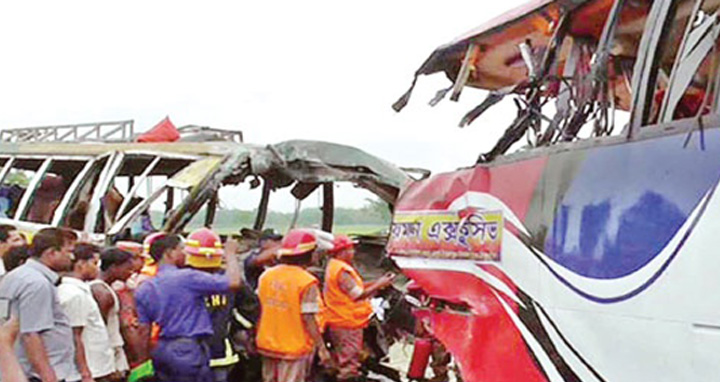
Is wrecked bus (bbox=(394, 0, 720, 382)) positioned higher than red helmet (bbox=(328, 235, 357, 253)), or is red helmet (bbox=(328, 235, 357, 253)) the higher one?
wrecked bus (bbox=(394, 0, 720, 382))

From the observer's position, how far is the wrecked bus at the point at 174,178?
879 cm

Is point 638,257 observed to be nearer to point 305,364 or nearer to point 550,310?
point 550,310

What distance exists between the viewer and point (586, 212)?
9.53ft

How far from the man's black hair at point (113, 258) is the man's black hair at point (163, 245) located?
177 mm

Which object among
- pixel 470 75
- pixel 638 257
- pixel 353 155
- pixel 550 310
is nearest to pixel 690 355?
pixel 638 257

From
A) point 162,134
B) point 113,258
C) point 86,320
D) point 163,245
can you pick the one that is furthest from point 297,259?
point 162,134

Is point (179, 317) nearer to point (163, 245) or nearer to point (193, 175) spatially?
point (163, 245)

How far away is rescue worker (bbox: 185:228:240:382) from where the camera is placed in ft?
19.0

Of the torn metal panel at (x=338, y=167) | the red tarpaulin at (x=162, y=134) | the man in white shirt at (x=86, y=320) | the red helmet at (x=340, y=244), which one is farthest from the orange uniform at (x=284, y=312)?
the red tarpaulin at (x=162, y=134)

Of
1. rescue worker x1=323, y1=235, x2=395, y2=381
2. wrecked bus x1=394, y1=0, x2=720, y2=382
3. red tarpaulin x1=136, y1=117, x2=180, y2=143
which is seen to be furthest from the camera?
red tarpaulin x1=136, y1=117, x2=180, y2=143

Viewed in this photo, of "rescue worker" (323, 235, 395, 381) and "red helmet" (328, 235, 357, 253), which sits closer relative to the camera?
"rescue worker" (323, 235, 395, 381)

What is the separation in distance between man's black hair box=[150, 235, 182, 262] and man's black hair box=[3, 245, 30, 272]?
34.0 inches

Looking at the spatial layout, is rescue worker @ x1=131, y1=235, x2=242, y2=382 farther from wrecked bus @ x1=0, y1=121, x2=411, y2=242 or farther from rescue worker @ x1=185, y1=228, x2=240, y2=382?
wrecked bus @ x1=0, y1=121, x2=411, y2=242

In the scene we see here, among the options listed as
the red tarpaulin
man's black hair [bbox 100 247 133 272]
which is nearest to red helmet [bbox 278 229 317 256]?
man's black hair [bbox 100 247 133 272]
